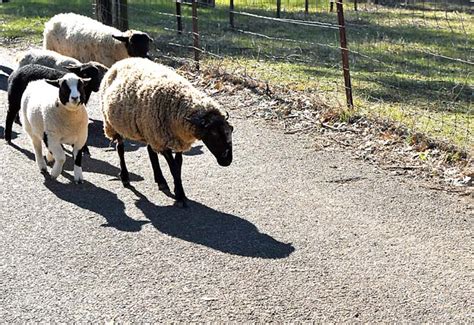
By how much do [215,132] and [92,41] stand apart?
532cm

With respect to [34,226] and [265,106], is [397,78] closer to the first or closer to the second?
[265,106]

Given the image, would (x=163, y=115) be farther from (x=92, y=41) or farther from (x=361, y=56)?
(x=361, y=56)

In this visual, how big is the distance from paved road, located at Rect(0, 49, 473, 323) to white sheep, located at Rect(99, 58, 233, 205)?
54cm

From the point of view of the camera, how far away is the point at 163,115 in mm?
7320

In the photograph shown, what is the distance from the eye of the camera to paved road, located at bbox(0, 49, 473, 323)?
5402 mm

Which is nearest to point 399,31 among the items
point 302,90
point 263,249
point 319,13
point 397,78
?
point 319,13

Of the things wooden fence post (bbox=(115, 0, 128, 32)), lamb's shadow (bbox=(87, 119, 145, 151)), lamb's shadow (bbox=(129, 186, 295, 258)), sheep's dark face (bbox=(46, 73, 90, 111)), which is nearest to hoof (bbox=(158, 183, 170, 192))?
lamb's shadow (bbox=(129, 186, 295, 258))

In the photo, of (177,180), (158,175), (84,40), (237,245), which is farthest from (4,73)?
(237,245)

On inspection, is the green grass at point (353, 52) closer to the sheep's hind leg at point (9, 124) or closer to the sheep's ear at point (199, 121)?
the sheep's ear at point (199, 121)

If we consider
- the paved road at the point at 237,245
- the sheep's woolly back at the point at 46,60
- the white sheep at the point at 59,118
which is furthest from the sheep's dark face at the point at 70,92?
the sheep's woolly back at the point at 46,60

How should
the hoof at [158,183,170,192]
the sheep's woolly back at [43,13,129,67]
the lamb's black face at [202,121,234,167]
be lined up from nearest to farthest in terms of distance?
the lamb's black face at [202,121,234,167]
the hoof at [158,183,170,192]
the sheep's woolly back at [43,13,129,67]

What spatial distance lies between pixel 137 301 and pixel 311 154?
13.2 ft

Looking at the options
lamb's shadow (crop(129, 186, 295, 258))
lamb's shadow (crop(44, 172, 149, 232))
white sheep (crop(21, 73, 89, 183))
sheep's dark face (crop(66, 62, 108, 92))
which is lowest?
lamb's shadow (crop(44, 172, 149, 232))

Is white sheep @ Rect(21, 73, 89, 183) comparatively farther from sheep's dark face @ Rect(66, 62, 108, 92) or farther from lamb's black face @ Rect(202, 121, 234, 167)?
lamb's black face @ Rect(202, 121, 234, 167)
